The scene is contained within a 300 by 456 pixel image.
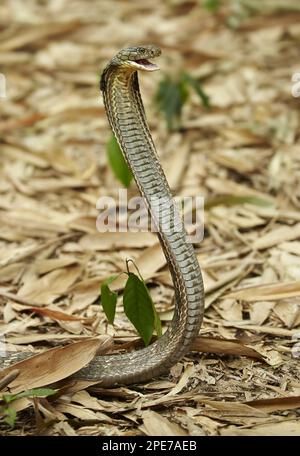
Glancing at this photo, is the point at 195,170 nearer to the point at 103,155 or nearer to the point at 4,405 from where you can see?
the point at 103,155

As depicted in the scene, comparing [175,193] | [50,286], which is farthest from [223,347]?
[175,193]

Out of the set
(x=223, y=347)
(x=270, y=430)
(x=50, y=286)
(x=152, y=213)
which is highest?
(x=152, y=213)

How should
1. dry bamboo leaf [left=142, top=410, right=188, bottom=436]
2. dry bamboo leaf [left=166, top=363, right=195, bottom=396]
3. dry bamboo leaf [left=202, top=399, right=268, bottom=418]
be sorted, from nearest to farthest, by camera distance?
dry bamboo leaf [left=142, top=410, right=188, bottom=436], dry bamboo leaf [left=202, top=399, right=268, bottom=418], dry bamboo leaf [left=166, top=363, right=195, bottom=396]

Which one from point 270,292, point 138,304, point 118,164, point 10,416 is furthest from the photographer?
point 118,164

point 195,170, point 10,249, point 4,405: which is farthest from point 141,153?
point 195,170

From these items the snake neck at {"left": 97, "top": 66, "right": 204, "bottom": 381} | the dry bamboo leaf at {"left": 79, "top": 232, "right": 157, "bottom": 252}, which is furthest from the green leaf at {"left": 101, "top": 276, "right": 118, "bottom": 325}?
the dry bamboo leaf at {"left": 79, "top": 232, "right": 157, "bottom": 252}

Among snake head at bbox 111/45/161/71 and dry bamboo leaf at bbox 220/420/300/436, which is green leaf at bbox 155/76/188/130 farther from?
dry bamboo leaf at bbox 220/420/300/436

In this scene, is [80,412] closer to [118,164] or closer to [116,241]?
[116,241]
